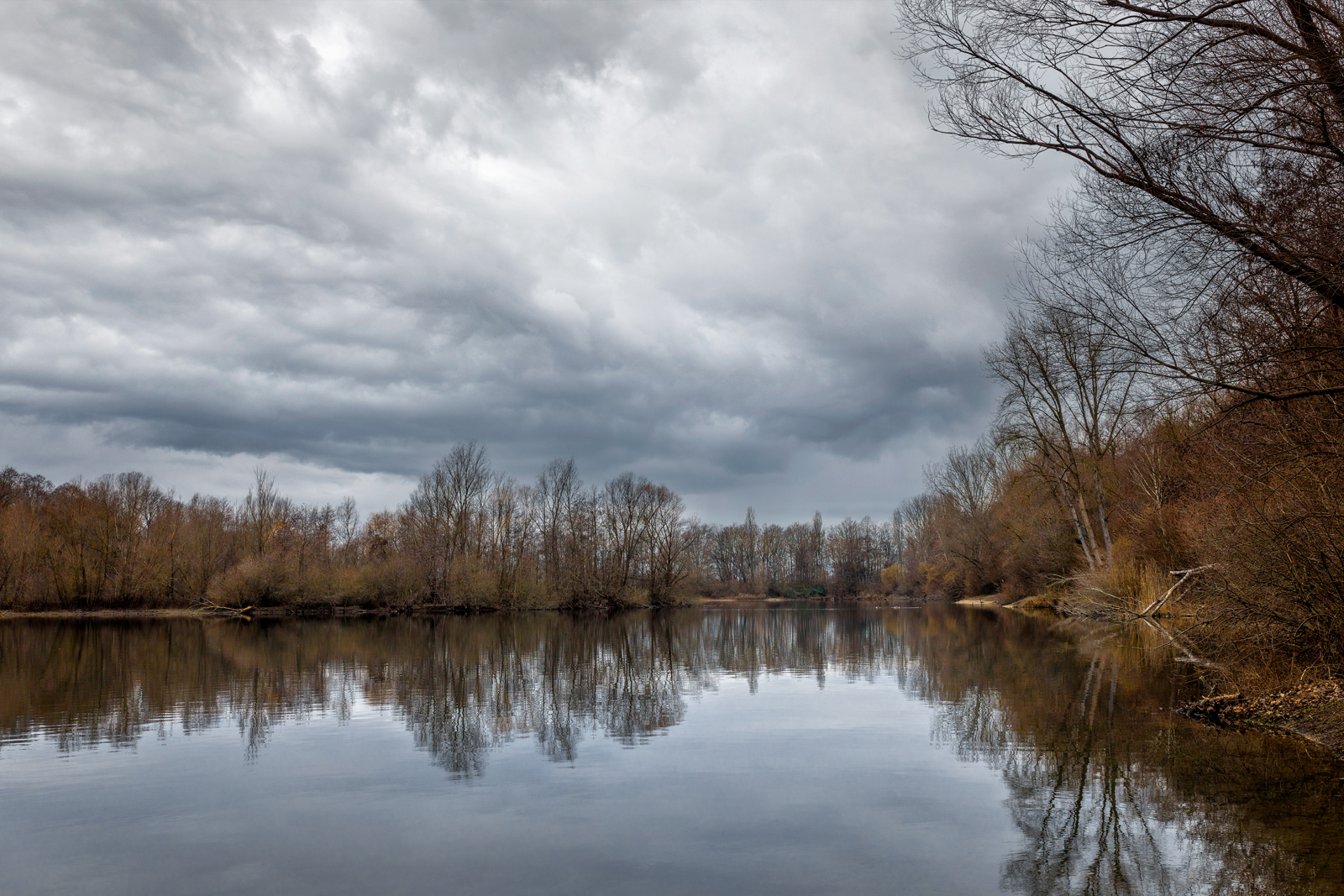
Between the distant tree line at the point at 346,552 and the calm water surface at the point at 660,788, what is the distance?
4288 centimetres

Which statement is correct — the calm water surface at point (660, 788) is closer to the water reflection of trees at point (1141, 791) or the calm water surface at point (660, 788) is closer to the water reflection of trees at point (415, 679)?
the water reflection of trees at point (1141, 791)

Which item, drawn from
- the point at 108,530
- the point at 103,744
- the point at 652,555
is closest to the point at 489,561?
the point at 652,555

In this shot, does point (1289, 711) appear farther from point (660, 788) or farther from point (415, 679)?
point (415, 679)

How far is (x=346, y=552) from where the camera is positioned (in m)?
68.4

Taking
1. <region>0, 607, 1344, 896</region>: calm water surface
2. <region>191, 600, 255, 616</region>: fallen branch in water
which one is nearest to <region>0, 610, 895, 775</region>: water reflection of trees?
<region>0, 607, 1344, 896</region>: calm water surface

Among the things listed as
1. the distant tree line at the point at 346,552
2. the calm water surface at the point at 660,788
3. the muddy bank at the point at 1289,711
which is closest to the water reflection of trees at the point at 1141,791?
the calm water surface at the point at 660,788

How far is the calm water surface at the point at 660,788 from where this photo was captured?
18.6 feet

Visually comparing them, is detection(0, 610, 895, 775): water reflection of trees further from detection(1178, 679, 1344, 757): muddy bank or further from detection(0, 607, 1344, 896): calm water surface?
detection(1178, 679, 1344, 757): muddy bank

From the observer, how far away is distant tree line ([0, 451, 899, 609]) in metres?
56.5

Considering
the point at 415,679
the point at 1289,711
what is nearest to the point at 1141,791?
the point at 1289,711

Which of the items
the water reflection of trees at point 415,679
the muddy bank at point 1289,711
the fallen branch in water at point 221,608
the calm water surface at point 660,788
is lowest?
the fallen branch in water at point 221,608

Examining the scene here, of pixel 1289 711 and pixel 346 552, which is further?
pixel 346 552

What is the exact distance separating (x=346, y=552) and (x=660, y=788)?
218ft

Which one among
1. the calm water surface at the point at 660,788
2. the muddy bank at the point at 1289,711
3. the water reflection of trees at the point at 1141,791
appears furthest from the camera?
the muddy bank at the point at 1289,711
